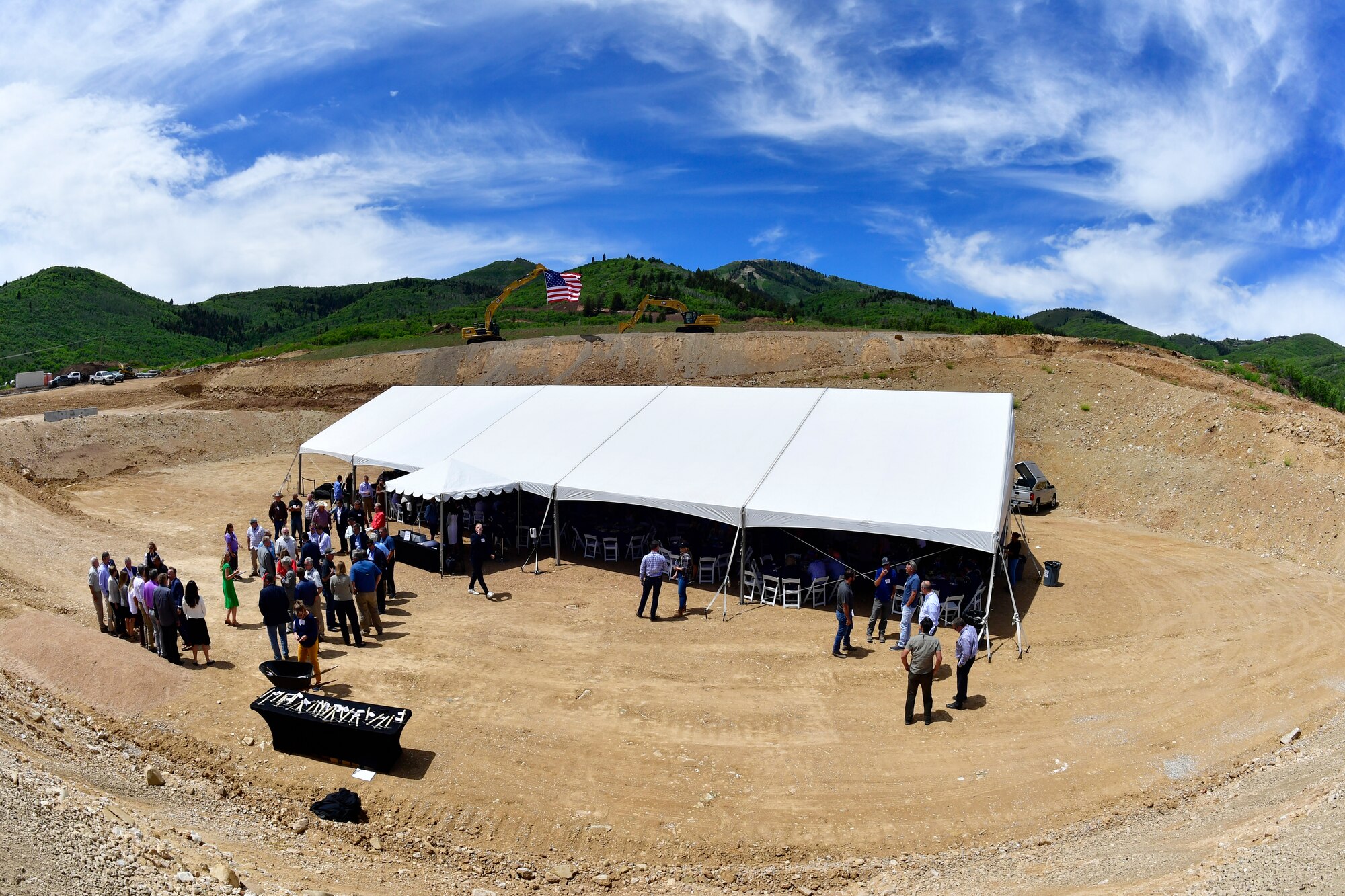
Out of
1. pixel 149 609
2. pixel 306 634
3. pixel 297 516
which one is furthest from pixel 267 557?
pixel 297 516

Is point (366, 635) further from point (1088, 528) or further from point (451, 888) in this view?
point (1088, 528)

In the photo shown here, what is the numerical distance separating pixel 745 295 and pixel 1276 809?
91194 millimetres

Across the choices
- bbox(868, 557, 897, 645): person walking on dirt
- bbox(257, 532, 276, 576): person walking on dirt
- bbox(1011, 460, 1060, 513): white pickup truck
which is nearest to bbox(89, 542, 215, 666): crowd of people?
bbox(257, 532, 276, 576): person walking on dirt

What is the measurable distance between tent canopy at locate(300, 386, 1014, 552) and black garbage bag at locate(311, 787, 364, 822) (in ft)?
23.9

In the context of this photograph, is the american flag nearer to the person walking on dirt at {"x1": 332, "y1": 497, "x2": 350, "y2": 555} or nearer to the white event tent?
the white event tent

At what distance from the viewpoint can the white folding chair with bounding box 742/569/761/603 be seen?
13.0 m

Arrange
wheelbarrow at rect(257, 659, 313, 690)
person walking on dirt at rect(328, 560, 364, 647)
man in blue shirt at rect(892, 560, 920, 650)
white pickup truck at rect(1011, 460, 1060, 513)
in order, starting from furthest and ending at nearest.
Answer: white pickup truck at rect(1011, 460, 1060, 513), man in blue shirt at rect(892, 560, 920, 650), person walking on dirt at rect(328, 560, 364, 647), wheelbarrow at rect(257, 659, 313, 690)

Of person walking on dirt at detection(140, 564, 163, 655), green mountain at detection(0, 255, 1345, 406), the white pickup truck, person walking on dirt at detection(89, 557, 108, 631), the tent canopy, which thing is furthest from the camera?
green mountain at detection(0, 255, 1345, 406)

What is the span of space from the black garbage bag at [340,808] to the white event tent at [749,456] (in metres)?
7.19

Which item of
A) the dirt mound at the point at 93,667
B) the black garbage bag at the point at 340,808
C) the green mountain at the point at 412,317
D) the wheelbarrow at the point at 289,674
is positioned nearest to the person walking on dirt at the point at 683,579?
the wheelbarrow at the point at 289,674

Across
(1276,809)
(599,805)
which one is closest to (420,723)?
(599,805)

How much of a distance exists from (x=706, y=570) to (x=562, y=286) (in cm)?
2676

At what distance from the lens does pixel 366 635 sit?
11180mm

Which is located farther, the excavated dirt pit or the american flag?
the american flag
